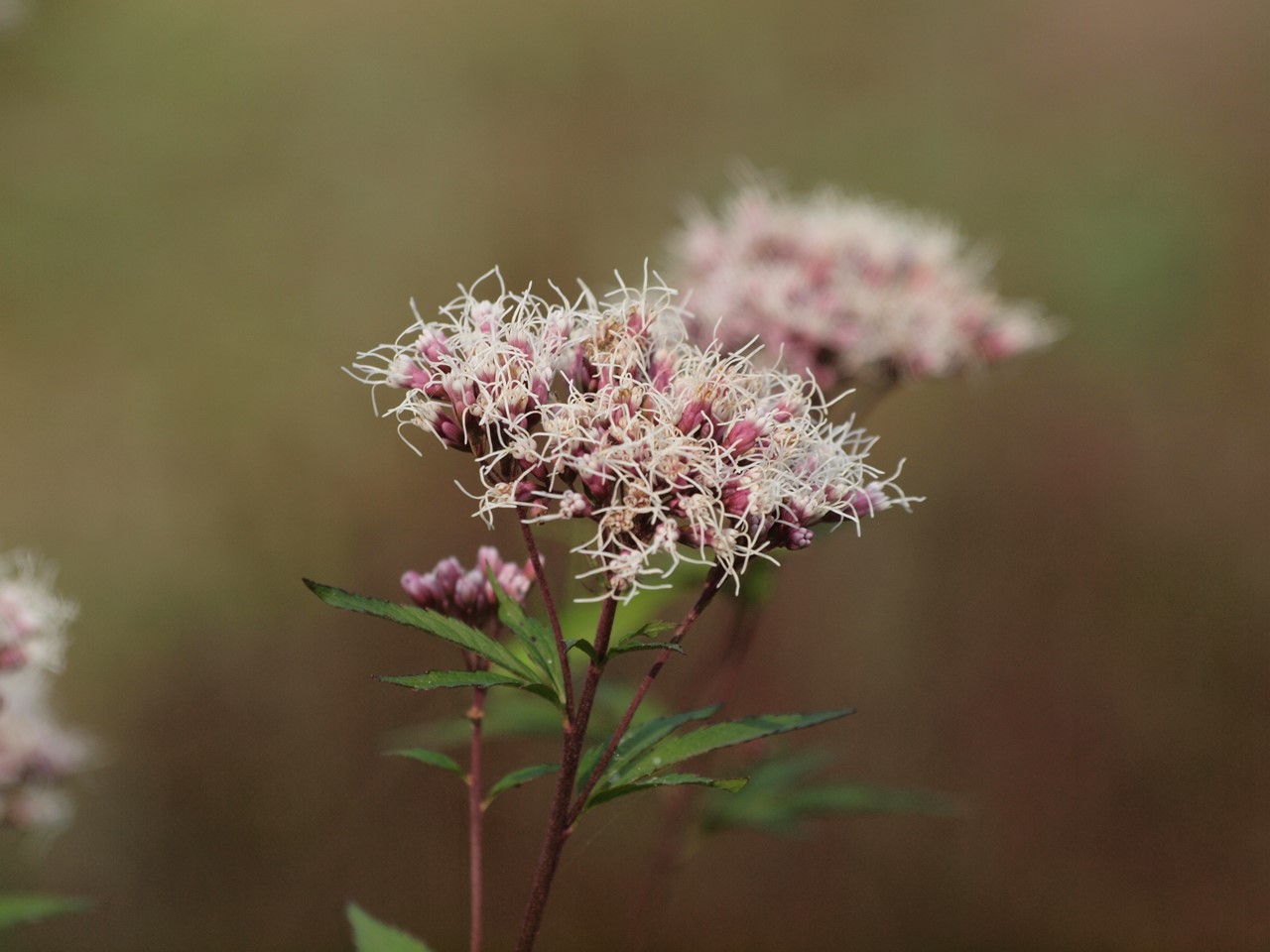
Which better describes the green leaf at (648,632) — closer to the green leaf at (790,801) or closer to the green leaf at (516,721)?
the green leaf at (516,721)

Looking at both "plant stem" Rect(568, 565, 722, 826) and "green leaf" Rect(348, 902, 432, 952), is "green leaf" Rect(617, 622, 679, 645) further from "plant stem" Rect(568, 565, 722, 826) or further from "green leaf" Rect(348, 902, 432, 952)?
"green leaf" Rect(348, 902, 432, 952)

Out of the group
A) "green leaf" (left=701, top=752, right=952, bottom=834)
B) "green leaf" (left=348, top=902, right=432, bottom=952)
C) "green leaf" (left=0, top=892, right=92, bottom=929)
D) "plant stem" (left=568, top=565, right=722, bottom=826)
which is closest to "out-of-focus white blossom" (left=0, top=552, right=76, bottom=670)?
"green leaf" (left=0, top=892, right=92, bottom=929)

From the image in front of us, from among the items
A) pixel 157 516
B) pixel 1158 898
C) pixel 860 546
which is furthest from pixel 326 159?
pixel 1158 898

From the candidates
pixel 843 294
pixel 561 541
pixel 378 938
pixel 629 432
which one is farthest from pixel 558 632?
pixel 561 541

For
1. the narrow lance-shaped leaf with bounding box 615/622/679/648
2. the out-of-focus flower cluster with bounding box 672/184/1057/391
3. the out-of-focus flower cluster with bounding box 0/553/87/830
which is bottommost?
the narrow lance-shaped leaf with bounding box 615/622/679/648

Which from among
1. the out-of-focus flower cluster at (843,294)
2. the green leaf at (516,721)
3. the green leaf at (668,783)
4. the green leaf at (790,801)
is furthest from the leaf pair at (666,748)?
the out-of-focus flower cluster at (843,294)

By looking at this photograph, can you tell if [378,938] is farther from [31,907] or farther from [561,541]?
[561,541]
